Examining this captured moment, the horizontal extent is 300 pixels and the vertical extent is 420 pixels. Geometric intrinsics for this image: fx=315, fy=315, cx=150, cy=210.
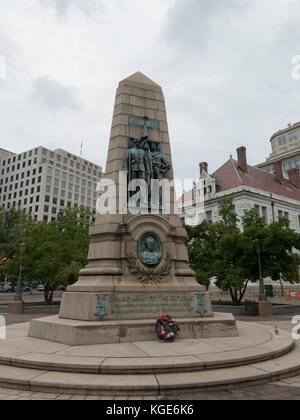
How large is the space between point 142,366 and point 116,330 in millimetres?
2293

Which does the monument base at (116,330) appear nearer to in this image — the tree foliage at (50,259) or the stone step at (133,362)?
the stone step at (133,362)

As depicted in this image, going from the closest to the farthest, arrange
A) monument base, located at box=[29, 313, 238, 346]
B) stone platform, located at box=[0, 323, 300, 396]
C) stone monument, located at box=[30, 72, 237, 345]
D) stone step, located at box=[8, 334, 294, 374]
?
1. stone platform, located at box=[0, 323, 300, 396]
2. stone step, located at box=[8, 334, 294, 374]
3. monument base, located at box=[29, 313, 238, 346]
4. stone monument, located at box=[30, 72, 237, 345]

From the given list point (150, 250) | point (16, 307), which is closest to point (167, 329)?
point (150, 250)

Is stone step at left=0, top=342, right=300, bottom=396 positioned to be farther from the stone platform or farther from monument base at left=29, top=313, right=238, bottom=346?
monument base at left=29, top=313, right=238, bottom=346

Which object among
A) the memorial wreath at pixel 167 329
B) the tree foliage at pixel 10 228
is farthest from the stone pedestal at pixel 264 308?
the tree foliage at pixel 10 228

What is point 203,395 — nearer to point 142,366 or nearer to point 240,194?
point 142,366

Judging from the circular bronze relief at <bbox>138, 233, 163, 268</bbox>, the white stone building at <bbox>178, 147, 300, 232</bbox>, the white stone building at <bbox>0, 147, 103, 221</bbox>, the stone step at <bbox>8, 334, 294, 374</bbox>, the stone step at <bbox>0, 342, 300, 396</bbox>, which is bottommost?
the stone step at <bbox>0, 342, 300, 396</bbox>

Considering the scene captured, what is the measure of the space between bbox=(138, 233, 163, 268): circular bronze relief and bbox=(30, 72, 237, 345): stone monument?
3 centimetres

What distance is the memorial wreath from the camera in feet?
26.6

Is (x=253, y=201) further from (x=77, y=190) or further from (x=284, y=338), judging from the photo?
(x=77, y=190)

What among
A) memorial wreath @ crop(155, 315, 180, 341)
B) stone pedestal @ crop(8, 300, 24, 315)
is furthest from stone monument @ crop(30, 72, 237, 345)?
stone pedestal @ crop(8, 300, 24, 315)

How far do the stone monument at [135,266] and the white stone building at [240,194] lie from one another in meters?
32.4
